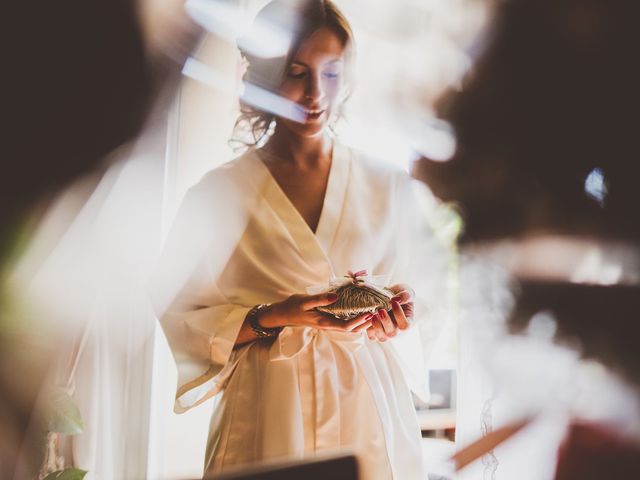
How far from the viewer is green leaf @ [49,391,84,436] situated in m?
0.76

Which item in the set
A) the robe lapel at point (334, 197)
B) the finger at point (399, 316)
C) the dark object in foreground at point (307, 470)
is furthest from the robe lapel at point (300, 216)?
the dark object in foreground at point (307, 470)

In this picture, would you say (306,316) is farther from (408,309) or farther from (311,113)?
(311,113)

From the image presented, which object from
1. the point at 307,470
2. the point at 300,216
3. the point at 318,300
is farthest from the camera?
the point at 300,216

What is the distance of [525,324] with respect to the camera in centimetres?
121

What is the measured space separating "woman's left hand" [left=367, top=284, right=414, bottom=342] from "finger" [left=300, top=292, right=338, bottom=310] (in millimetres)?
74

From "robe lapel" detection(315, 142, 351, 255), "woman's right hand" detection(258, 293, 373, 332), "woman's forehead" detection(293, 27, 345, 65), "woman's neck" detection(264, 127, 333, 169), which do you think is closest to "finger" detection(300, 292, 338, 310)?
"woman's right hand" detection(258, 293, 373, 332)

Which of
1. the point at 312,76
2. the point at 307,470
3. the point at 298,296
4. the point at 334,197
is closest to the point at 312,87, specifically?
the point at 312,76

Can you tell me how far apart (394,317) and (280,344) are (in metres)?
0.16

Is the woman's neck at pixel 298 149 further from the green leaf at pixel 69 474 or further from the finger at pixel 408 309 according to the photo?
the green leaf at pixel 69 474

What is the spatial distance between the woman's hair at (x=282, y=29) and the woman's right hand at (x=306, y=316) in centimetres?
31

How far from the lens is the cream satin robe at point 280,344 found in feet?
2.42

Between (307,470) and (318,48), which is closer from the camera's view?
(307,470)

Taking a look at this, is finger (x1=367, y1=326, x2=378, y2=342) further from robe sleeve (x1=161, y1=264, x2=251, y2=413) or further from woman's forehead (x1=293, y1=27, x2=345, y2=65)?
woman's forehead (x1=293, y1=27, x2=345, y2=65)

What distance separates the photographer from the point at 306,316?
0.71 meters
